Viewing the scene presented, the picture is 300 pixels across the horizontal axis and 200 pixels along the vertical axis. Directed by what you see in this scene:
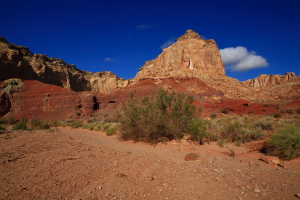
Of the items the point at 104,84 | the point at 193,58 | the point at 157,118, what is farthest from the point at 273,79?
the point at 157,118

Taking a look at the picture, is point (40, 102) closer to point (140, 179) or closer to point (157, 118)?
point (157, 118)

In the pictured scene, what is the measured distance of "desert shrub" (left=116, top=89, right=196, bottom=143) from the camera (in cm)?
888

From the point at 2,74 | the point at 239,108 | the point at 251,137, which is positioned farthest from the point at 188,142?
the point at 2,74

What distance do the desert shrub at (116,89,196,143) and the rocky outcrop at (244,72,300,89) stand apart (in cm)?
7390

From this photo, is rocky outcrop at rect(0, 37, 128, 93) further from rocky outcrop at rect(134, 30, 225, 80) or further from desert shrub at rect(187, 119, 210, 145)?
desert shrub at rect(187, 119, 210, 145)

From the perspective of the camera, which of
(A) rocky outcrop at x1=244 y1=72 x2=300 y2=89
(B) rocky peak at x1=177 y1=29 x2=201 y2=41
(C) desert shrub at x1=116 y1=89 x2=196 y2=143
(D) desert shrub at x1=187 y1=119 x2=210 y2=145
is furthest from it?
(A) rocky outcrop at x1=244 y1=72 x2=300 y2=89

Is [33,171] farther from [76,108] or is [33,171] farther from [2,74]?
[2,74]

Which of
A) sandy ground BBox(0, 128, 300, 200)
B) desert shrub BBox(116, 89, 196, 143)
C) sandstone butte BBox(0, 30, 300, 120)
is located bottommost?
sandy ground BBox(0, 128, 300, 200)

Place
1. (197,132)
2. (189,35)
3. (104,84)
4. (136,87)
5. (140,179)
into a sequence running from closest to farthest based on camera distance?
(140,179), (197,132), (136,87), (189,35), (104,84)

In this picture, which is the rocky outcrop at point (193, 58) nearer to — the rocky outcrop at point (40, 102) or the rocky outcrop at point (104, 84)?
the rocky outcrop at point (40, 102)

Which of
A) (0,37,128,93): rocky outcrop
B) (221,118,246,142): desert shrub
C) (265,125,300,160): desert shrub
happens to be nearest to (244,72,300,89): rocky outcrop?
(0,37,128,93): rocky outcrop

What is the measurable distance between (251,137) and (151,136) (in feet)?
16.7

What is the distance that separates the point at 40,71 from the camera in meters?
44.0

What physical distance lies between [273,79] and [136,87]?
217 ft
